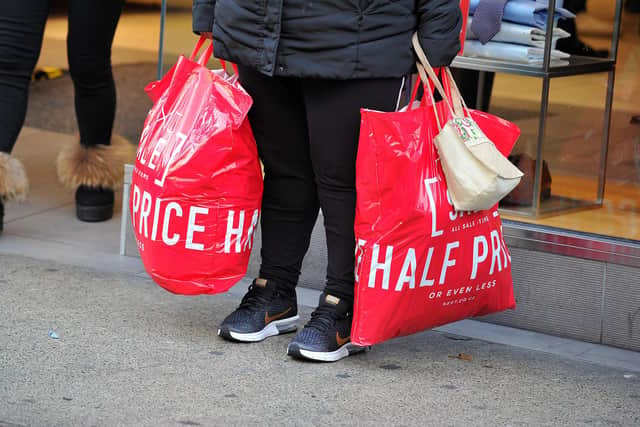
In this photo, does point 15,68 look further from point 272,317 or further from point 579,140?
point 579,140

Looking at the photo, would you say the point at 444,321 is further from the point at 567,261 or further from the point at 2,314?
the point at 2,314

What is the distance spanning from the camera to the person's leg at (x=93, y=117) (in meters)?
4.73

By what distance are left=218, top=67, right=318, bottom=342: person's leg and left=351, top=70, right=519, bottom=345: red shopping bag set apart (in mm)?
329

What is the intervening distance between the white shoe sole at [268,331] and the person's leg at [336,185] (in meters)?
0.16

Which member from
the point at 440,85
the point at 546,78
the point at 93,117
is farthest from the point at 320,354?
the point at 93,117

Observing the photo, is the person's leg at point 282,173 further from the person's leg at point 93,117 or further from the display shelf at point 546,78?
the person's leg at point 93,117

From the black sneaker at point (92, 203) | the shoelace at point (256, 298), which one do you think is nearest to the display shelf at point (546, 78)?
the shoelace at point (256, 298)

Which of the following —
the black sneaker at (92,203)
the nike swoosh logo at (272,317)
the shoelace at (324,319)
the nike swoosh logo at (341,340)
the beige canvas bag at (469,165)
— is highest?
the beige canvas bag at (469,165)

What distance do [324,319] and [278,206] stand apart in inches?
15.4

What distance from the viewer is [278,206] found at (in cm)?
365

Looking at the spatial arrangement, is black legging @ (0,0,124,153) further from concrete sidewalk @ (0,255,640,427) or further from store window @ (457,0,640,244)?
store window @ (457,0,640,244)

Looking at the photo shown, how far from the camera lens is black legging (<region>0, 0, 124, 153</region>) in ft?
14.4

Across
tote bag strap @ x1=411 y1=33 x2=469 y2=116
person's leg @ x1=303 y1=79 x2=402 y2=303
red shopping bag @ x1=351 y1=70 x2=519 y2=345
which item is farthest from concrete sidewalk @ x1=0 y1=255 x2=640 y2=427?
tote bag strap @ x1=411 y1=33 x2=469 y2=116

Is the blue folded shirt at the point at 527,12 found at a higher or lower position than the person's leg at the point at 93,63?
higher
